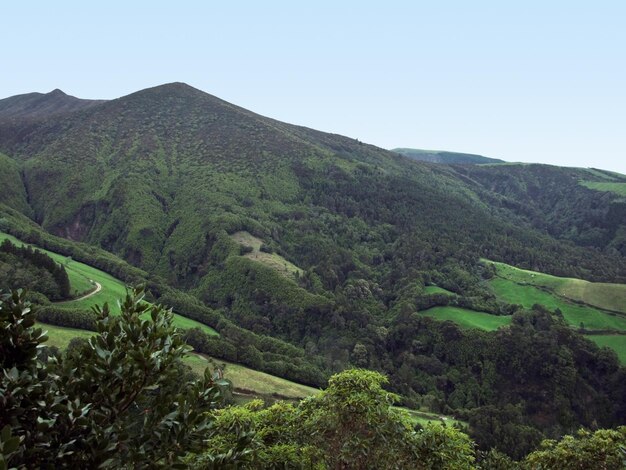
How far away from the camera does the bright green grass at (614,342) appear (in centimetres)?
11541

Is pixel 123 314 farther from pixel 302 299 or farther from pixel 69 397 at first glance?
pixel 302 299

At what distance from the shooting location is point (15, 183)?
18962 cm

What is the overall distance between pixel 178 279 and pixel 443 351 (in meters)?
91.0

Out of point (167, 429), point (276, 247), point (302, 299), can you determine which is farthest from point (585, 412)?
point (167, 429)

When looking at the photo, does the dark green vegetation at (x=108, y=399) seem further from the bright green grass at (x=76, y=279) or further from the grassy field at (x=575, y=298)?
the grassy field at (x=575, y=298)

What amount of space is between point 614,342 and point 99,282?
135815 mm

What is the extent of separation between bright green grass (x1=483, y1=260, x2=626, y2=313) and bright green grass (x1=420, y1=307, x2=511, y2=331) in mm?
32436

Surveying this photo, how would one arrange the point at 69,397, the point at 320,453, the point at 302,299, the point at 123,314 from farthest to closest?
the point at 302,299
the point at 320,453
the point at 123,314
the point at 69,397

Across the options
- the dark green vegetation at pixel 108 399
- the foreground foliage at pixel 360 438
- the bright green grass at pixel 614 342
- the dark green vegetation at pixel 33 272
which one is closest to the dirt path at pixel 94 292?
the dark green vegetation at pixel 33 272

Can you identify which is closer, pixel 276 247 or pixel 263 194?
pixel 276 247

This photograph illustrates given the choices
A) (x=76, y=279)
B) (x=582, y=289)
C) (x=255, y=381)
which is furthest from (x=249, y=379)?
(x=582, y=289)

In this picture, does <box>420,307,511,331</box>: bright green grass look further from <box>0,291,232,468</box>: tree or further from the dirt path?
<box>0,291,232,468</box>: tree

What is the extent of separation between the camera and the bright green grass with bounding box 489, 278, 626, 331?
12862 centimetres

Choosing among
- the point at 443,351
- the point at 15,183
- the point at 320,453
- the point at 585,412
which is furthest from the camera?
the point at 15,183
